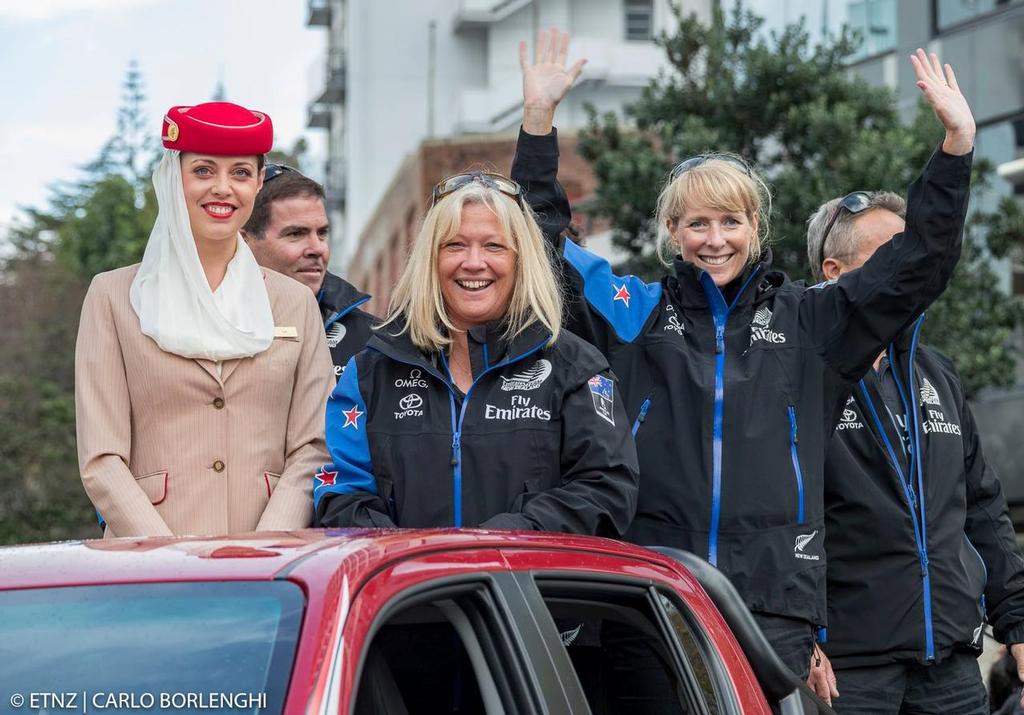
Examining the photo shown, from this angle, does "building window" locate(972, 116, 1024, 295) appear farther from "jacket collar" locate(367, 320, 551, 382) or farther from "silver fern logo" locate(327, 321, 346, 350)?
"jacket collar" locate(367, 320, 551, 382)

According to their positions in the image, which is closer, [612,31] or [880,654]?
[880,654]

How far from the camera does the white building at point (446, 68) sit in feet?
137

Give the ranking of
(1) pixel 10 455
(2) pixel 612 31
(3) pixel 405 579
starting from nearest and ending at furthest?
(3) pixel 405 579 → (1) pixel 10 455 → (2) pixel 612 31

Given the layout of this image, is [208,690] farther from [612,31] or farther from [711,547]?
[612,31]

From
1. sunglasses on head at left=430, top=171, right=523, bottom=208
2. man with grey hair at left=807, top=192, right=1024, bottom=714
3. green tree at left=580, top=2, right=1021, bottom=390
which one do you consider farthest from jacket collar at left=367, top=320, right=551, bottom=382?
green tree at left=580, top=2, right=1021, bottom=390

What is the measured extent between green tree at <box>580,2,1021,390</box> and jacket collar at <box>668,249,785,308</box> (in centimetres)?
844

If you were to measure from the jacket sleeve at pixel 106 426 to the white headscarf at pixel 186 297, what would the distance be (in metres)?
0.12

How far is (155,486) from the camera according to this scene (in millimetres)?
4406

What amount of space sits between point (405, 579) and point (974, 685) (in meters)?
2.94

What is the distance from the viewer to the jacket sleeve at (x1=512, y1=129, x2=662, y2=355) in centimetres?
488

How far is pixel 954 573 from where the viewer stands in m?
5.04

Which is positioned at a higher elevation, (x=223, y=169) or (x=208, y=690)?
(x=223, y=169)

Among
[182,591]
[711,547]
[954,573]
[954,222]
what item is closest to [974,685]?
[954,573]

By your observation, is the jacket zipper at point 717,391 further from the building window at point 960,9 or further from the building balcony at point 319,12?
the building balcony at point 319,12
